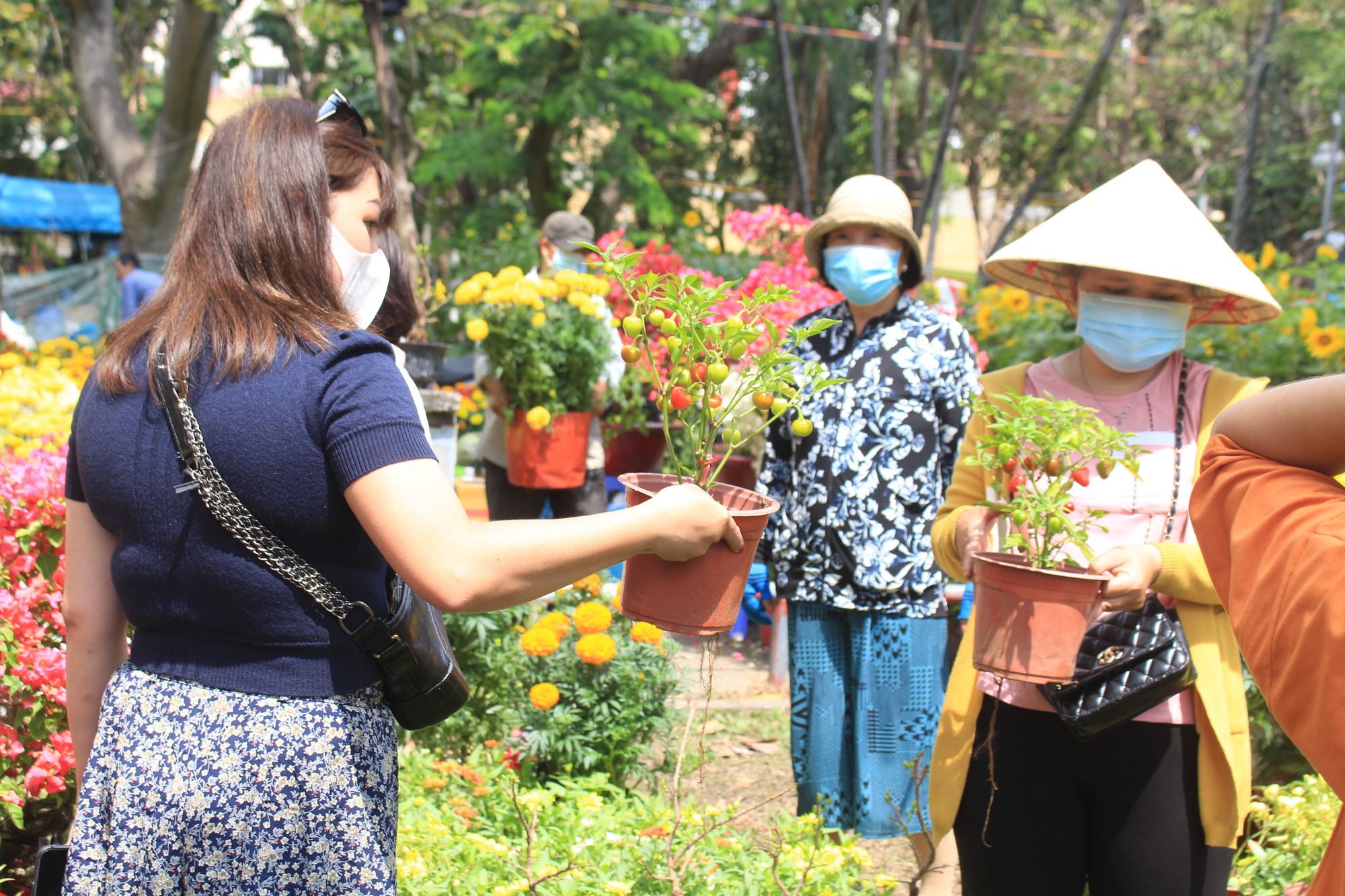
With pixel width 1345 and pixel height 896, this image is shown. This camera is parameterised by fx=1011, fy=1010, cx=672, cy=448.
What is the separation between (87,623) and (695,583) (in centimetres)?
85

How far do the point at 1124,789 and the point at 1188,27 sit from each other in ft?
61.6

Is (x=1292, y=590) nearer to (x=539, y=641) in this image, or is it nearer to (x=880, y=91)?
(x=539, y=641)

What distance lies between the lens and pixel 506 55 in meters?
9.19

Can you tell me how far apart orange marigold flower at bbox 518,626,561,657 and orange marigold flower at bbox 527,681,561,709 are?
9cm

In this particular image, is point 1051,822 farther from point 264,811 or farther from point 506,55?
point 506,55

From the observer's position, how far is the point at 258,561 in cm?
122

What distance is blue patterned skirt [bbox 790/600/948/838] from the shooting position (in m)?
2.68

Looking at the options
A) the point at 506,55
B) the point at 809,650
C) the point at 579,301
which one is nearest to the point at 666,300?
A: the point at 809,650

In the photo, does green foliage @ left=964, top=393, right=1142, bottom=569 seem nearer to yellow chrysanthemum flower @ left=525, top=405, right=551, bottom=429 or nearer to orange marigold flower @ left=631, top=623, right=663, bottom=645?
orange marigold flower @ left=631, top=623, right=663, bottom=645

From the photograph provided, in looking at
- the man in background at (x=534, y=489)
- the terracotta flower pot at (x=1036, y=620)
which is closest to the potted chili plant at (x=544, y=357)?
the man in background at (x=534, y=489)

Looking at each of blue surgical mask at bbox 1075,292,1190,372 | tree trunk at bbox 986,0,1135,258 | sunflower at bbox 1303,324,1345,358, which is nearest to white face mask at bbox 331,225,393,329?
blue surgical mask at bbox 1075,292,1190,372

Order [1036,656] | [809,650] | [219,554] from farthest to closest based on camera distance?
1. [809,650]
2. [1036,656]
3. [219,554]

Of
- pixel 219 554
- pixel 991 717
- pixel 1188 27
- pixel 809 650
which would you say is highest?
pixel 1188 27

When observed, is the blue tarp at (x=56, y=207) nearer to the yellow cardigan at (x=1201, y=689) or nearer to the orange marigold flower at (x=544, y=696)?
the orange marigold flower at (x=544, y=696)
